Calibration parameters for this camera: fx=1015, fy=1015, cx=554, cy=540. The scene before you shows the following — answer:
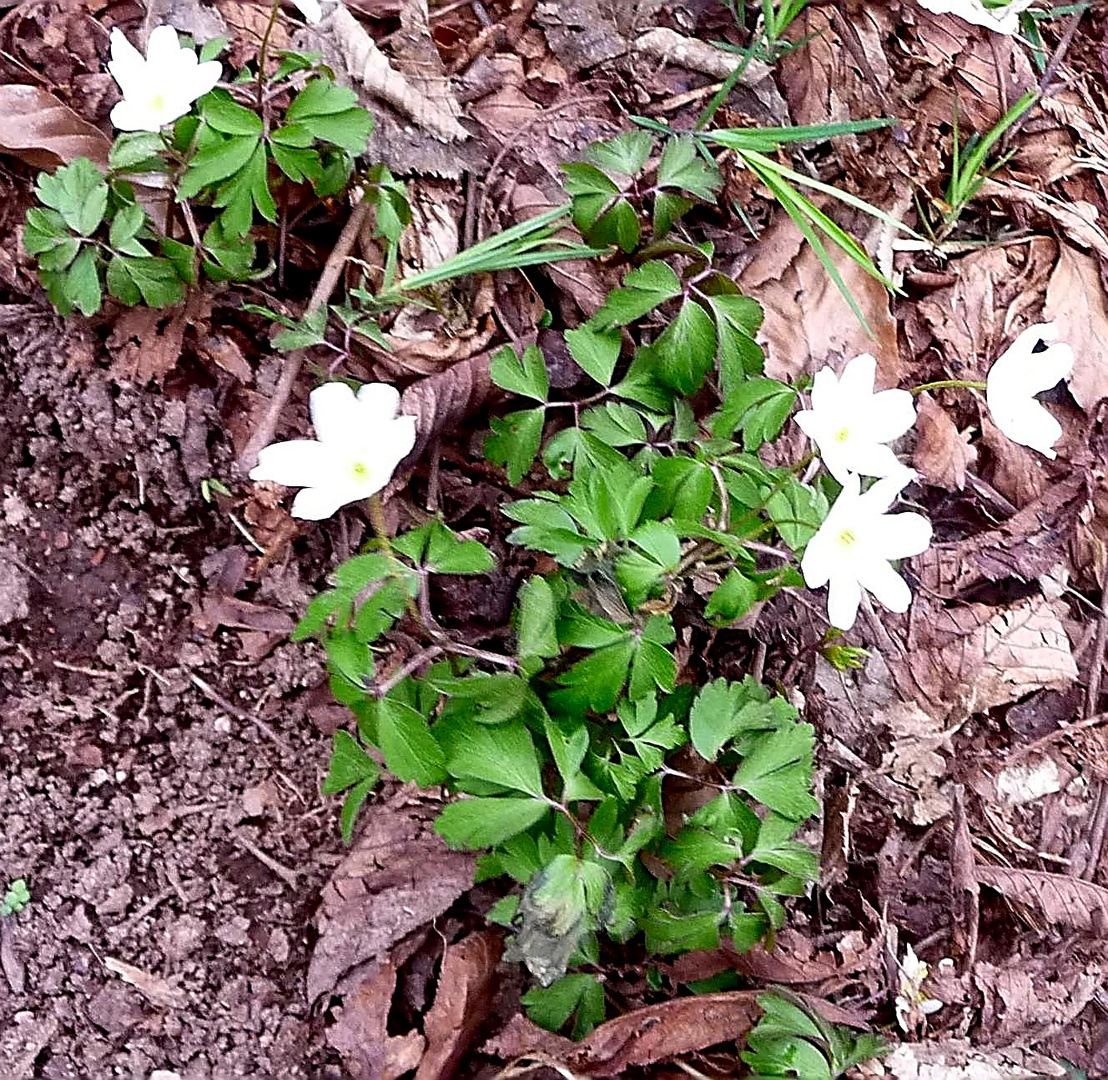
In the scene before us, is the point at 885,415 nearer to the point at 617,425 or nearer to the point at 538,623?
the point at 617,425

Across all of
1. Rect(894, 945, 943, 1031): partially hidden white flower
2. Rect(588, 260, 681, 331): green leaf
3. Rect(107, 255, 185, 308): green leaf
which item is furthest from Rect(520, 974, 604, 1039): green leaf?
Rect(107, 255, 185, 308): green leaf

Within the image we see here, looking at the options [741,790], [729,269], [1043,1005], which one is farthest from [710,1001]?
[729,269]

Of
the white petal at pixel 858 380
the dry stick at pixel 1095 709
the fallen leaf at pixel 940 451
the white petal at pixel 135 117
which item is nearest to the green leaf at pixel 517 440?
the white petal at pixel 858 380

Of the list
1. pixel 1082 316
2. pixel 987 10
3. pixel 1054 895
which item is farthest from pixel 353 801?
pixel 987 10

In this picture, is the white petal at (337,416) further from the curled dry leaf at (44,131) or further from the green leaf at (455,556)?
the curled dry leaf at (44,131)

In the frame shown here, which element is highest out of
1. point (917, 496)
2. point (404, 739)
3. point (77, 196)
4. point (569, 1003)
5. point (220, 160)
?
point (220, 160)

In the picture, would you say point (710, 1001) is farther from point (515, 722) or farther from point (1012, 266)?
point (1012, 266)

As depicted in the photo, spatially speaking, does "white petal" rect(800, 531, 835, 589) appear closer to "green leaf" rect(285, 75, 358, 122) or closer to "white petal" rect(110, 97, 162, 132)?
"green leaf" rect(285, 75, 358, 122)
